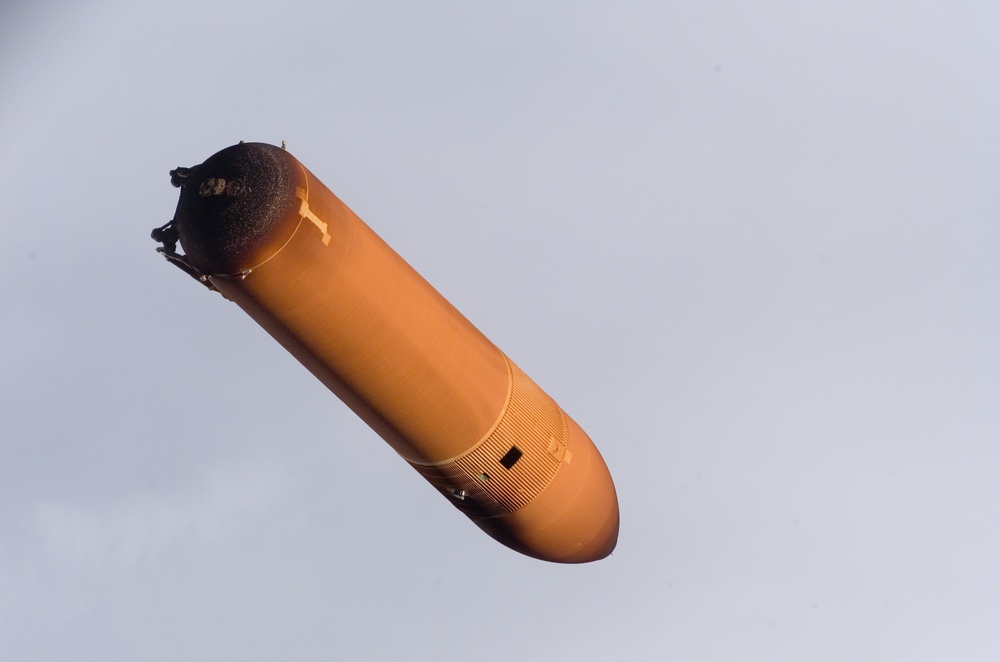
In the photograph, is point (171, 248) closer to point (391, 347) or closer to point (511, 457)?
point (391, 347)

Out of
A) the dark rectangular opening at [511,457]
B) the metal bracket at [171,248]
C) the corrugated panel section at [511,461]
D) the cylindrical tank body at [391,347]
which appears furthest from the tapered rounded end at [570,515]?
the metal bracket at [171,248]

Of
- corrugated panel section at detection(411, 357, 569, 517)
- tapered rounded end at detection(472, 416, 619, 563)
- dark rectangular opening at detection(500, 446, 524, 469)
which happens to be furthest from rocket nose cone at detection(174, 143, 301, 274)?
tapered rounded end at detection(472, 416, 619, 563)

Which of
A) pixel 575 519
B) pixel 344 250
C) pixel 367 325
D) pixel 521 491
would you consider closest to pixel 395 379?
pixel 367 325

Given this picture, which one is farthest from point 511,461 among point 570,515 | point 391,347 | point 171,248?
point 171,248

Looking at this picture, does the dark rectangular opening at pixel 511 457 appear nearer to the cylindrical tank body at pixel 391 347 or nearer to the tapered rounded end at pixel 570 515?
the cylindrical tank body at pixel 391 347

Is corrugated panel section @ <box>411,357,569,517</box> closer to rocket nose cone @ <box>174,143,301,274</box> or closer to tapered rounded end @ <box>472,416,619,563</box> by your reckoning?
tapered rounded end @ <box>472,416,619,563</box>
